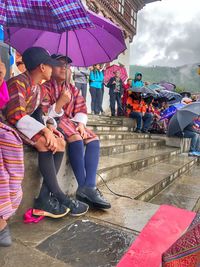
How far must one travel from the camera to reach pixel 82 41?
10.6ft

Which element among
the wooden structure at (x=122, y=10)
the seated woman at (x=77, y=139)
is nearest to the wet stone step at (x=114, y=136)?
the seated woman at (x=77, y=139)

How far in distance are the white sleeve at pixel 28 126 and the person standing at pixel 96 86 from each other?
758 centimetres

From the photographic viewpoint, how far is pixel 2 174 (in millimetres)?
1792

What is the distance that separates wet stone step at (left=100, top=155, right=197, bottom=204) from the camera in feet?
10.9

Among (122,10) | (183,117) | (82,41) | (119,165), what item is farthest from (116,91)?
(122,10)

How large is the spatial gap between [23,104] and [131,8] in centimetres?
1850

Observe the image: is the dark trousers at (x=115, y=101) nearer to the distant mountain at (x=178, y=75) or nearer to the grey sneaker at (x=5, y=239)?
the grey sneaker at (x=5, y=239)

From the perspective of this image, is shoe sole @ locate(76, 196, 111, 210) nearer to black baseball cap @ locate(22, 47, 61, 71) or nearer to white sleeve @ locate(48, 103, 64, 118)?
white sleeve @ locate(48, 103, 64, 118)

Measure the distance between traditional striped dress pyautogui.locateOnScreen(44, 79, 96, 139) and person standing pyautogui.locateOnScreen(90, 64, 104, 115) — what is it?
672 cm

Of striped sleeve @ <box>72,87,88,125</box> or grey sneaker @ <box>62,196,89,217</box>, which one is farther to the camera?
striped sleeve @ <box>72,87,88,125</box>

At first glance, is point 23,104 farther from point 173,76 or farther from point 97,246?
point 173,76

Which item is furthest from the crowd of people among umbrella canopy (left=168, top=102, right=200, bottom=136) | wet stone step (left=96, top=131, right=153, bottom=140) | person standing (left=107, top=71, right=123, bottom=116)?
person standing (left=107, top=71, right=123, bottom=116)

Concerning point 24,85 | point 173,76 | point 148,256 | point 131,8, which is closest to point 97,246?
point 148,256

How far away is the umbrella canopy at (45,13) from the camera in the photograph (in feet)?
6.97
